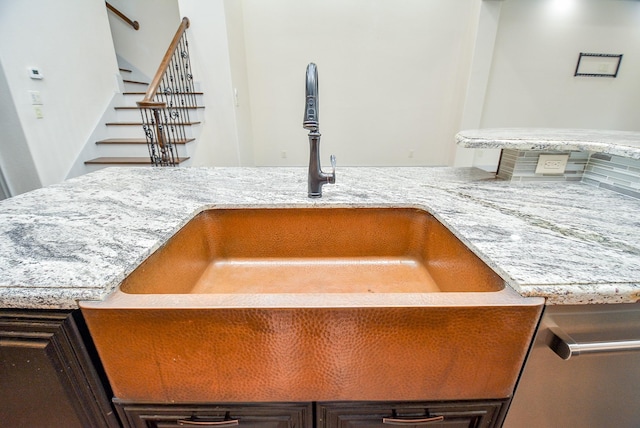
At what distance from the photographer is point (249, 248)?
0.93 meters

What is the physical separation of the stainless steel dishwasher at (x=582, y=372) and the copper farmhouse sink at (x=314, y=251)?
255 mm

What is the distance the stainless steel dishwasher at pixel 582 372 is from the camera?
0.50 meters

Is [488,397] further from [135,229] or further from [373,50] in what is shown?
[373,50]

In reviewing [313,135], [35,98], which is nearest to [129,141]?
[35,98]

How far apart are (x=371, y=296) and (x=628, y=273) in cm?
45

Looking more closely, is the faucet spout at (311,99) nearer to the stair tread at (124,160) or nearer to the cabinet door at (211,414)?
the cabinet door at (211,414)

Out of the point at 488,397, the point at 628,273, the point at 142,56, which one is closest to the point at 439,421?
the point at 488,397

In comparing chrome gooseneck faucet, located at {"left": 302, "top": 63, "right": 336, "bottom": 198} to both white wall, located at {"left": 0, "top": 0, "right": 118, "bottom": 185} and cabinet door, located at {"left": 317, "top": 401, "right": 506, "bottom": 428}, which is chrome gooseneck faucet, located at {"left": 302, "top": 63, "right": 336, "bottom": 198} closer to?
cabinet door, located at {"left": 317, "top": 401, "right": 506, "bottom": 428}

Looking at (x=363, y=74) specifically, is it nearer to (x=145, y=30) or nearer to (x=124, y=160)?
(x=124, y=160)

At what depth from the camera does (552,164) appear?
3.39 ft

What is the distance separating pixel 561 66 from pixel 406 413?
17.9 ft

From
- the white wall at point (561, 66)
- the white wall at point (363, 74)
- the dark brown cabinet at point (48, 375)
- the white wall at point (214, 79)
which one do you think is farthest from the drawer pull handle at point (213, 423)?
the white wall at point (561, 66)

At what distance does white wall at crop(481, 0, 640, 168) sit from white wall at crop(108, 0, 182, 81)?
487 cm

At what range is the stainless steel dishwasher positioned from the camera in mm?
497
